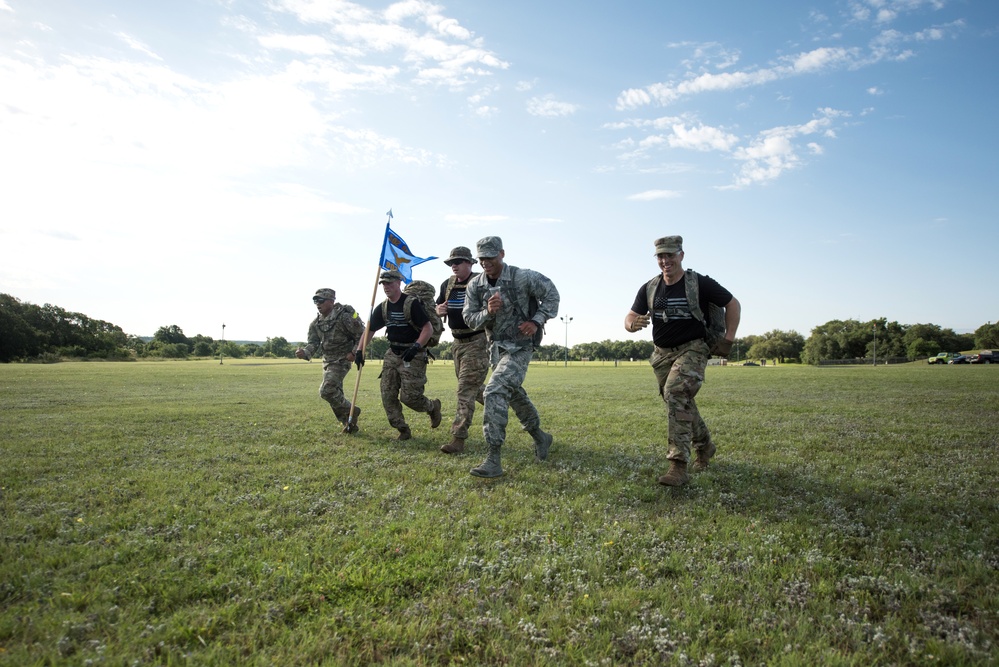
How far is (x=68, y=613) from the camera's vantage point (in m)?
3.16

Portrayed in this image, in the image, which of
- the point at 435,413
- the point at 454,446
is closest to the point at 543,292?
the point at 454,446

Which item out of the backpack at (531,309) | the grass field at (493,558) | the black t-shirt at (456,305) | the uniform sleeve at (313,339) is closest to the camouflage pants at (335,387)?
the uniform sleeve at (313,339)

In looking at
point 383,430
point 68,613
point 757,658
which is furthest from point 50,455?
point 757,658

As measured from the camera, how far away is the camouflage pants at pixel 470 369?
337 inches

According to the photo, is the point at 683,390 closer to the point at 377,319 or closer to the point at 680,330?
the point at 680,330

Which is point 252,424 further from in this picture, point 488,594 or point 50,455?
point 488,594

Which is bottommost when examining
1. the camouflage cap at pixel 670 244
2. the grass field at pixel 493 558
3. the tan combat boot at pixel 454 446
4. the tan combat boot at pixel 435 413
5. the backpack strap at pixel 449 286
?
the grass field at pixel 493 558

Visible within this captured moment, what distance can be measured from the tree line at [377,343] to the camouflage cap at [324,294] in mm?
67101

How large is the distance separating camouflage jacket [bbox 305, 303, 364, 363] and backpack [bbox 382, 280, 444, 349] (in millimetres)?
1029

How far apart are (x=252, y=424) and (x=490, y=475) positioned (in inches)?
269

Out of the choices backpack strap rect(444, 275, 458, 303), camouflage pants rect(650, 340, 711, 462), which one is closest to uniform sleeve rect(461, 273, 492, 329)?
backpack strap rect(444, 275, 458, 303)

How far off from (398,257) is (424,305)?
1756mm

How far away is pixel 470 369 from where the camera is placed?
8805 mm

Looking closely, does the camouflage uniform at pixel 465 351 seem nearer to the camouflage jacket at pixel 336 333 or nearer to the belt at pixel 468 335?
the belt at pixel 468 335
